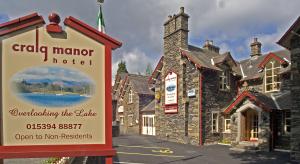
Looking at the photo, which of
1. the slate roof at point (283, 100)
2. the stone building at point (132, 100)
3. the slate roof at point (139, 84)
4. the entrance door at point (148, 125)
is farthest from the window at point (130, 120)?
the slate roof at point (283, 100)

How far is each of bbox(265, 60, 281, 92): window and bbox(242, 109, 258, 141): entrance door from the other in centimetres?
254

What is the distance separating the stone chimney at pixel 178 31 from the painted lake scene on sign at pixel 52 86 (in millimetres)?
19167

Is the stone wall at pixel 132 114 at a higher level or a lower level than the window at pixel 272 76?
lower

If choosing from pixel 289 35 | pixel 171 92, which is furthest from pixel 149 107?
pixel 289 35

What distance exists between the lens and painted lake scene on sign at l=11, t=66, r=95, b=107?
5.21 m

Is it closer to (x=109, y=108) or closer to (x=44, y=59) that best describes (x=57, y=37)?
(x=44, y=59)

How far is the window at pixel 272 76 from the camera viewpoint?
20562 millimetres

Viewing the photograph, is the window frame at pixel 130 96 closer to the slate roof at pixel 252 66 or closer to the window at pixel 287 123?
the slate roof at pixel 252 66

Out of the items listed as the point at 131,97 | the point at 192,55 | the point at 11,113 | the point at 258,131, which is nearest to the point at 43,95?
the point at 11,113

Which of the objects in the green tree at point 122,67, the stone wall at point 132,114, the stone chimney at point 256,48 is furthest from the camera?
the green tree at point 122,67

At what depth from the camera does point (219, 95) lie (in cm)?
2334

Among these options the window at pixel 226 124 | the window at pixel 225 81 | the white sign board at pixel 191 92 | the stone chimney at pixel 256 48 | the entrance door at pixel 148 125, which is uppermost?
the stone chimney at pixel 256 48

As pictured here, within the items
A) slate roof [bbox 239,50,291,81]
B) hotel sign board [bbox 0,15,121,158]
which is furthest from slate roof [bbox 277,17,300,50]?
hotel sign board [bbox 0,15,121,158]

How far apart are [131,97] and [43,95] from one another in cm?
3016
